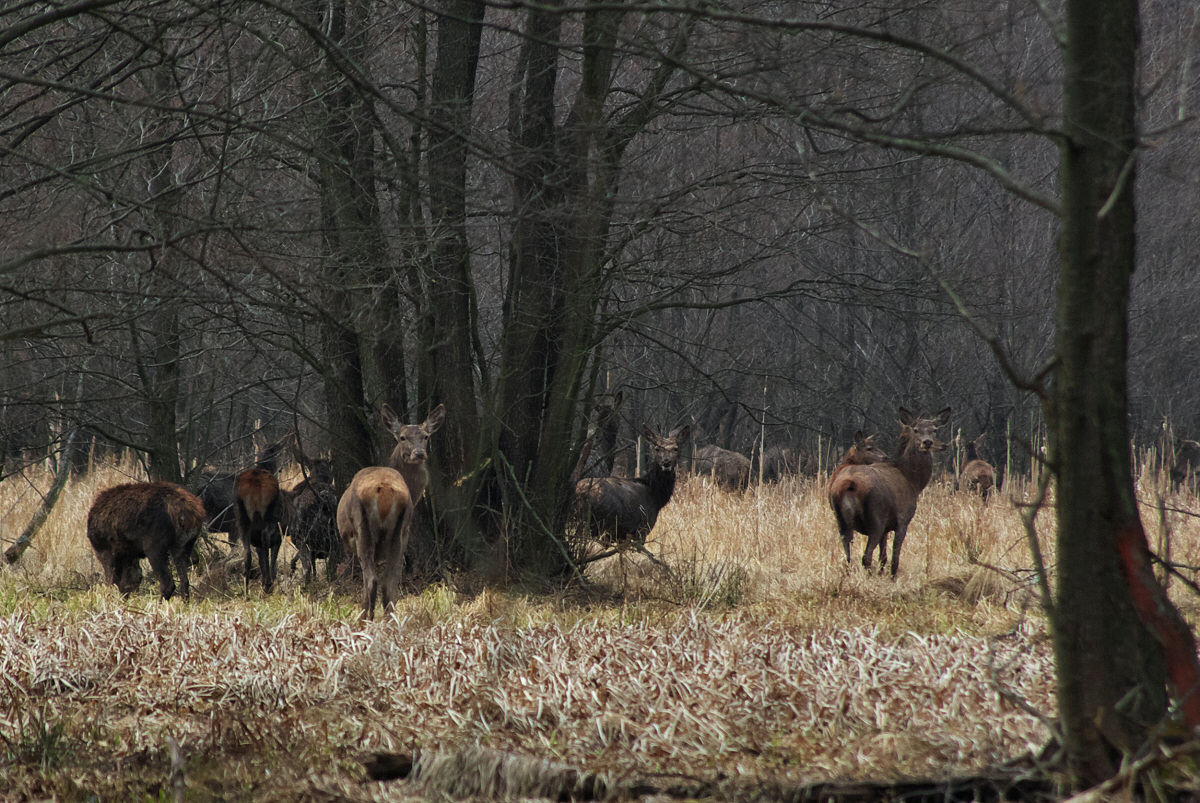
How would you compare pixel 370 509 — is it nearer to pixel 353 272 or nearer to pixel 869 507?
pixel 353 272

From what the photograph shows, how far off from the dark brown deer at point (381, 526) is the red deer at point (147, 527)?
4.89 ft

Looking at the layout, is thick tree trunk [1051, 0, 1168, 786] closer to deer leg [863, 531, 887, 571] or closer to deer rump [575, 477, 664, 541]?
deer leg [863, 531, 887, 571]

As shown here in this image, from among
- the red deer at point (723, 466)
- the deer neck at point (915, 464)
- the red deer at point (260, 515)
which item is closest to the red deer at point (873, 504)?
the deer neck at point (915, 464)

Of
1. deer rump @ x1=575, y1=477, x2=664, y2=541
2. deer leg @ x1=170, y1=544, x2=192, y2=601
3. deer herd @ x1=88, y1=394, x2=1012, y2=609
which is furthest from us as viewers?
deer rump @ x1=575, y1=477, x2=664, y2=541

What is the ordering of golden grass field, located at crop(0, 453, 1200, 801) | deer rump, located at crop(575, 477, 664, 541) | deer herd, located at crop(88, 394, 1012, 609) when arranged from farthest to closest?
deer rump, located at crop(575, 477, 664, 541), deer herd, located at crop(88, 394, 1012, 609), golden grass field, located at crop(0, 453, 1200, 801)

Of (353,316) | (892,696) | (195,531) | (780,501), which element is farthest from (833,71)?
(780,501)

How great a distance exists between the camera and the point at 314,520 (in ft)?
34.0

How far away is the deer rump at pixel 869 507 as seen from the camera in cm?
1000

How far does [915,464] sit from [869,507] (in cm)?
157

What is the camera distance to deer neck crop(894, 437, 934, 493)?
37.1 ft

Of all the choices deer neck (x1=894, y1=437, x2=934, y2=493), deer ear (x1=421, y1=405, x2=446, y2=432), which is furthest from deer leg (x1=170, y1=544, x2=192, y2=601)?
deer neck (x1=894, y1=437, x2=934, y2=493)

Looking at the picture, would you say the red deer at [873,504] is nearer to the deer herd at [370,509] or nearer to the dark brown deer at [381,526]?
the deer herd at [370,509]

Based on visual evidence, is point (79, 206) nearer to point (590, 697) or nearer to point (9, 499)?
point (590, 697)

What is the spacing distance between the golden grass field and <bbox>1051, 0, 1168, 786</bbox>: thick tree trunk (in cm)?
20
